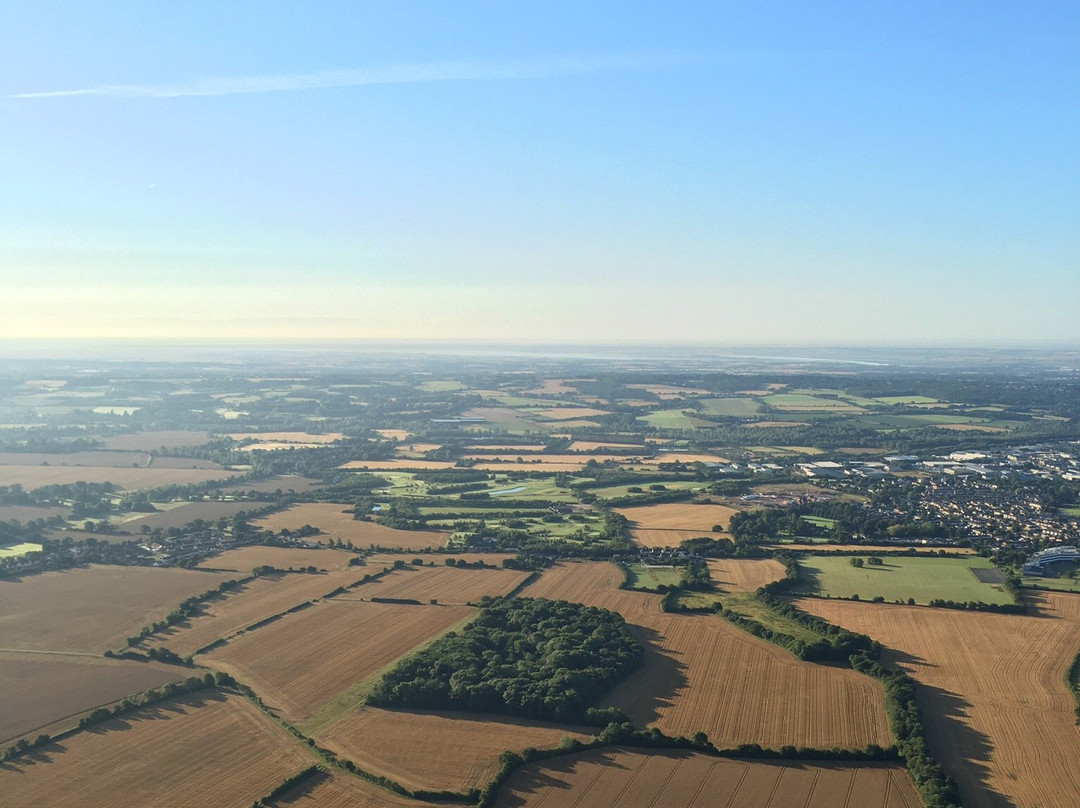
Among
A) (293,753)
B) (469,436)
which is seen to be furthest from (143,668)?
(469,436)

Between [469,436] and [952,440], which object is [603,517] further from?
[952,440]

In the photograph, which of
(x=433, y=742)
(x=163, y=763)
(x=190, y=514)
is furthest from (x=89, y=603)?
(x=433, y=742)

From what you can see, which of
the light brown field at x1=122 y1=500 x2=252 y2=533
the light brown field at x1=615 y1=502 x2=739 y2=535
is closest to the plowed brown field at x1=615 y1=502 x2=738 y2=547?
the light brown field at x1=615 y1=502 x2=739 y2=535

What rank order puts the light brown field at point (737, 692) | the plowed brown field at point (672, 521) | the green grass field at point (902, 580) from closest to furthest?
the light brown field at point (737, 692), the green grass field at point (902, 580), the plowed brown field at point (672, 521)

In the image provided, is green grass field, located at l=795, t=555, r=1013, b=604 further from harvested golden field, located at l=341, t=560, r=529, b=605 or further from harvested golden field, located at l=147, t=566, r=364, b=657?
harvested golden field, located at l=147, t=566, r=364, b=657

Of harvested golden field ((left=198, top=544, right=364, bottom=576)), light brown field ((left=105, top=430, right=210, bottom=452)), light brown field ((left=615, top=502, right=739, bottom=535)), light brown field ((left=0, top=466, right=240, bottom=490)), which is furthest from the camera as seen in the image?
light brown field ((left=105, top=430, right=210, bottom=452))

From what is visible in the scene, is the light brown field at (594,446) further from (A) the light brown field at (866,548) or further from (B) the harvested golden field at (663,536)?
(A) the light brown field at (866,548)

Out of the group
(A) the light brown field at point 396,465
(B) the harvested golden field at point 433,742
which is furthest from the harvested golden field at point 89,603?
(A) the light brown field at point 396,465
